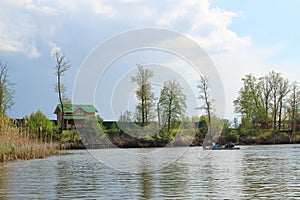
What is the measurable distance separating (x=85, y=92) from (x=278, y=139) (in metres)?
53.3

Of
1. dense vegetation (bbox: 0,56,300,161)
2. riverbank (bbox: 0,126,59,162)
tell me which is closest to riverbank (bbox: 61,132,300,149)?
dense vegetation (bbox: 0,56,300,161)

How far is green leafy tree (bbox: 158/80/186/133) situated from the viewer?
57284 mm

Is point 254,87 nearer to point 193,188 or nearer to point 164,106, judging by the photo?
point 164,106

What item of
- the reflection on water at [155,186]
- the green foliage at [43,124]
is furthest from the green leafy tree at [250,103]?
the reflection on water at [155,186]

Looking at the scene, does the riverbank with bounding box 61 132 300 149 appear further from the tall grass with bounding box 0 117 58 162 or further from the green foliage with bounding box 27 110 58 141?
the tall grass with bounding box 0 117 58 162

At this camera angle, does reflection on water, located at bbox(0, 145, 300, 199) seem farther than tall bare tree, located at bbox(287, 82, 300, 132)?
No

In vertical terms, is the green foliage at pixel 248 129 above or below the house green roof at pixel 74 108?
below

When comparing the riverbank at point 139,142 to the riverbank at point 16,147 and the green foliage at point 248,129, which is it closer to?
the green foliage at point 248,129

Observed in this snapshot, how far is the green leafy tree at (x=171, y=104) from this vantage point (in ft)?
188

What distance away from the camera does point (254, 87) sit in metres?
71.9

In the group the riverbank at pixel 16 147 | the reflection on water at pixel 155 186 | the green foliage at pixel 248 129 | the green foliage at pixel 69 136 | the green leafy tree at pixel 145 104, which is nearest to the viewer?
the reflection on water at pixel 155 186

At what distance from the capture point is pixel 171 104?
59.9 meters

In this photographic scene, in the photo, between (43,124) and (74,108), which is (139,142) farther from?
(74,108)

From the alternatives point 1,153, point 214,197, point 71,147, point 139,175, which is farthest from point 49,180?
point 71,147
